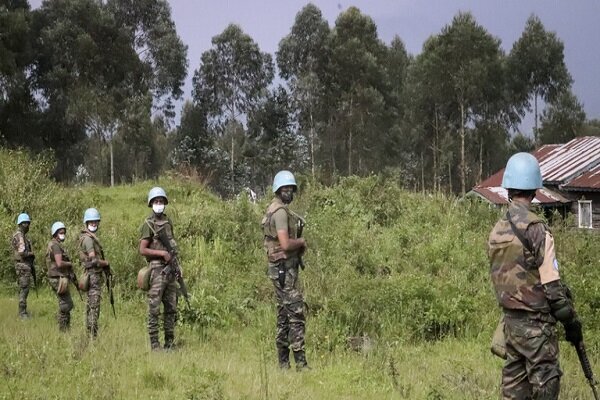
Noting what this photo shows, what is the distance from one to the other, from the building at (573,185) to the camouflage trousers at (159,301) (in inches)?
715

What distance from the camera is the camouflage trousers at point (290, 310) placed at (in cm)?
673

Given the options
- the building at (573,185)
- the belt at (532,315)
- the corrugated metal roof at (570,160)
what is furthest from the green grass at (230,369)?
the corrugated metal roof at (570,160)

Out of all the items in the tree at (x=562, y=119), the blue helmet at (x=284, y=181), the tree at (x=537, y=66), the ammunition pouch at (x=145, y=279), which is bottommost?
the ammunition pouch at (x=145, y=279)

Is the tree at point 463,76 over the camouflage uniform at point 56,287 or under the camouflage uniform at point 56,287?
over

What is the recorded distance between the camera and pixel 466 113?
40.2m

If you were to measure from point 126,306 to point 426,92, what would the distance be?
1268 inches

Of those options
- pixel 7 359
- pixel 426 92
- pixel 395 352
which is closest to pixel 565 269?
pixel 395 352

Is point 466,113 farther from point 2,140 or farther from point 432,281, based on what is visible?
point 432,281

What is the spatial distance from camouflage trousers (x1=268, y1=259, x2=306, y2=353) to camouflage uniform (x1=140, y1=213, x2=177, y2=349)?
1.56 meters

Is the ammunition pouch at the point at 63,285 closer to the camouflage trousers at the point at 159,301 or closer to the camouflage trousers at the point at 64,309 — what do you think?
the camouflage trousers at the point at 64,309

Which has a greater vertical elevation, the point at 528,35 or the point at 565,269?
the point at 528,35

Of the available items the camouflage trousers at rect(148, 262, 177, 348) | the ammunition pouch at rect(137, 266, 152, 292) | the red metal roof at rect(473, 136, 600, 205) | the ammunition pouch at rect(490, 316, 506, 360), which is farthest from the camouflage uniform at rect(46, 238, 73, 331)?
the red metal roof at rect(473, 136, 600, 205)

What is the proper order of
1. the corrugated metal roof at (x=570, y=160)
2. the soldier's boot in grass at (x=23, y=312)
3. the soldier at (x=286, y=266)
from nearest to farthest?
the soldier at (x=286, y=266)
the soldier's boot in grass at (x=23, y=312)
the corrugated metal roof at (x=570, y=160)

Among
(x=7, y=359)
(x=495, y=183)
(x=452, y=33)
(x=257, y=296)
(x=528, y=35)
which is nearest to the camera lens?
(x=7, y=359)
